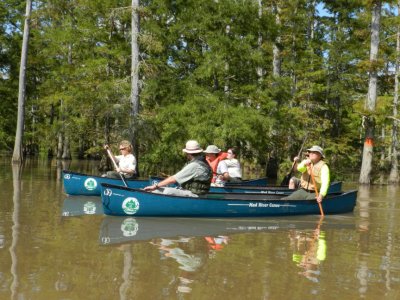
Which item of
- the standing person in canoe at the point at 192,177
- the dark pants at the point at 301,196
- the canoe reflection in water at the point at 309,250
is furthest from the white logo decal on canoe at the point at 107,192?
the dark pants at the point at 301,196

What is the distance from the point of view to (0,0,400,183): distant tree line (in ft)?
70.9

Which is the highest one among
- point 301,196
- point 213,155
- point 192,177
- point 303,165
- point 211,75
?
point 211,75

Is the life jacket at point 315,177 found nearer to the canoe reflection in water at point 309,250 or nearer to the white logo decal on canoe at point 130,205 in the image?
the canoe reflection in water at point 309,250

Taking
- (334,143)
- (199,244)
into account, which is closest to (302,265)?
(199,244)

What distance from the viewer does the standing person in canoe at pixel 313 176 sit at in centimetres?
1146

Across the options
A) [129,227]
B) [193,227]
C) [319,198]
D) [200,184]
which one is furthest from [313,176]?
[129,227]

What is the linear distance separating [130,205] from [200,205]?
138 cm

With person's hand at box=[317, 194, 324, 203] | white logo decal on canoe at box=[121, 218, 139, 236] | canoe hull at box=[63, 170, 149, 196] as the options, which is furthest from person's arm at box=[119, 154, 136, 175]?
person's hand at box=[317, 194, 324, 203]

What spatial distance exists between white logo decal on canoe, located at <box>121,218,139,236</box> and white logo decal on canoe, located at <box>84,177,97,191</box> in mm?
4258

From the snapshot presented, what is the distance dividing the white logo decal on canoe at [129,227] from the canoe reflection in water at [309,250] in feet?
8.64

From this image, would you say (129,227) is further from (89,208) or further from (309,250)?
(309,250)

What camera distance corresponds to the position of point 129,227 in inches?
373

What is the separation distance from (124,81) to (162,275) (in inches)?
645

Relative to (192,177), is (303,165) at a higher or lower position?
higher
